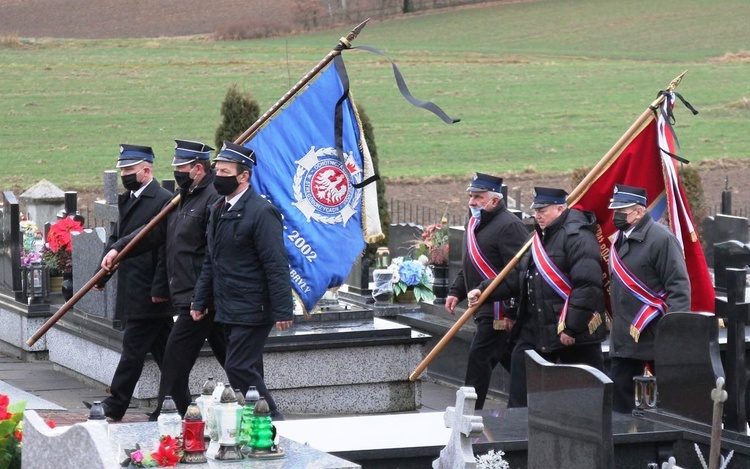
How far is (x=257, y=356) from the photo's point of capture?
30.5 feet

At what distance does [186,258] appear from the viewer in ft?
32.2

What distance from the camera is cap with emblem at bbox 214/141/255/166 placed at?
30.2ft

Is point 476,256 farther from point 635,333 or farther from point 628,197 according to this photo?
→ point 635,333

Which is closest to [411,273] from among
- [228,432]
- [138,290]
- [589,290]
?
[138,290]

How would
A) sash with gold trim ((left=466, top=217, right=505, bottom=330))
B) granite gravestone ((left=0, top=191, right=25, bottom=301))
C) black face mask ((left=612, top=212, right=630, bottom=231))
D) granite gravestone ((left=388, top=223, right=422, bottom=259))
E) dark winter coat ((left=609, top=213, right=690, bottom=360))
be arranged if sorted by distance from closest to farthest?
dark winter coat ((left=609, top=213, right=690, bottom=360)), black face mask ((left=612, top=212, right=630, bottom=231)), sash with gold trim ((left=466, top=217, right=505, bottom=330)), granite gravestone ((left=0, top=191, right=25, bottom=301)), granite gravestone ((left=388, top=223, right=422, bottom=259))

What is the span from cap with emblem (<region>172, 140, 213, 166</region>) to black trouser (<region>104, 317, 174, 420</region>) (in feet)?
3.96

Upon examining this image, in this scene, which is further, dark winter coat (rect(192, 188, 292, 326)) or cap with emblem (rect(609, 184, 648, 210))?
cap with emblem (rect(609, 184, 648, 210))

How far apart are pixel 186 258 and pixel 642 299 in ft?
9.93

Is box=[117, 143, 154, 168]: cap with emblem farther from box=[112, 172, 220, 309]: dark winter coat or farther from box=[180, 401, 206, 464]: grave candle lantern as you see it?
box=[180, 401, 206, 464]: grave candle lantern

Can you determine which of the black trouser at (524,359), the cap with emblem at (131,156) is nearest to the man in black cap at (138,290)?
the cap with emblem at (131,156)

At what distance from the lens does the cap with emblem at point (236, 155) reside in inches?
362

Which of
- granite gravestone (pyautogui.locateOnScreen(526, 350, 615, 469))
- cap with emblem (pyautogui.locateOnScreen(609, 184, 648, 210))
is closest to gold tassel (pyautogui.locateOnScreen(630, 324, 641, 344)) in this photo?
cap with emblem (pyautogui.locateOnScreen(609, 184, 648, 210))

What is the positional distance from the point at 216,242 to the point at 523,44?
5728cm

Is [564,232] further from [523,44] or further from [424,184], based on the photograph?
[523,44]
